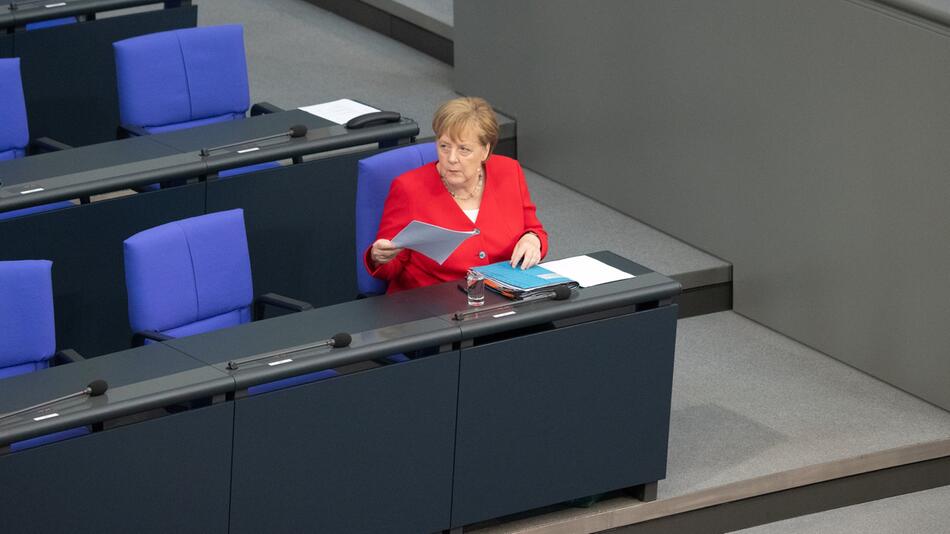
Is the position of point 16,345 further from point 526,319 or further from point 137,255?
point 526,319

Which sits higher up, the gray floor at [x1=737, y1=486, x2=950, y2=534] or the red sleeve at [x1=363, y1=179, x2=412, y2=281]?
the red sleeve at [x1=363, y1=179, x2=412, y2=281]

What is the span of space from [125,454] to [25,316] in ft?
2.45

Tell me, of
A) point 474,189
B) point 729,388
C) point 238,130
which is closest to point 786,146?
point 729,388

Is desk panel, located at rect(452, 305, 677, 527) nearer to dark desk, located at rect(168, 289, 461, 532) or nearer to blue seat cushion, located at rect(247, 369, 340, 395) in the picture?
dark desk, located at rect(168, 289, 461, 532)

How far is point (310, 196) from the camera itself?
6.02 m

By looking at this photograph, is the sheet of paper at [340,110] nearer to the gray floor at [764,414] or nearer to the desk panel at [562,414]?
the gray floor at [764,414]

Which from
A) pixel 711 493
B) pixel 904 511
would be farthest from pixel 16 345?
pixel 904 511

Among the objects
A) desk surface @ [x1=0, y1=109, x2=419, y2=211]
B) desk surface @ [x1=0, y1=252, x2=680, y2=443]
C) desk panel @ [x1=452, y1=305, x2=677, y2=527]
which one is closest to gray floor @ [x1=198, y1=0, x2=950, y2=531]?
desk panel @ [x1=452, y1=305, x2=677, y2=527]

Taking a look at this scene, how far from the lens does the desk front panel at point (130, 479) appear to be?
4117 mm

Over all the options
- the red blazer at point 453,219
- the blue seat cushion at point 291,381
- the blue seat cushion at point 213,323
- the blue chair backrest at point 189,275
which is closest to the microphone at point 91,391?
the blue seat cushion at point 291,381

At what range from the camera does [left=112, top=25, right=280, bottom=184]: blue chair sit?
645 centimetres

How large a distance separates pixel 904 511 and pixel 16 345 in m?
2.95

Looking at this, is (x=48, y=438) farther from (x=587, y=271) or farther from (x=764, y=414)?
(x=764, y=414)

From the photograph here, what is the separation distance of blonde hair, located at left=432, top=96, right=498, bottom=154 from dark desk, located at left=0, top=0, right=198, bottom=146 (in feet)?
8.99
